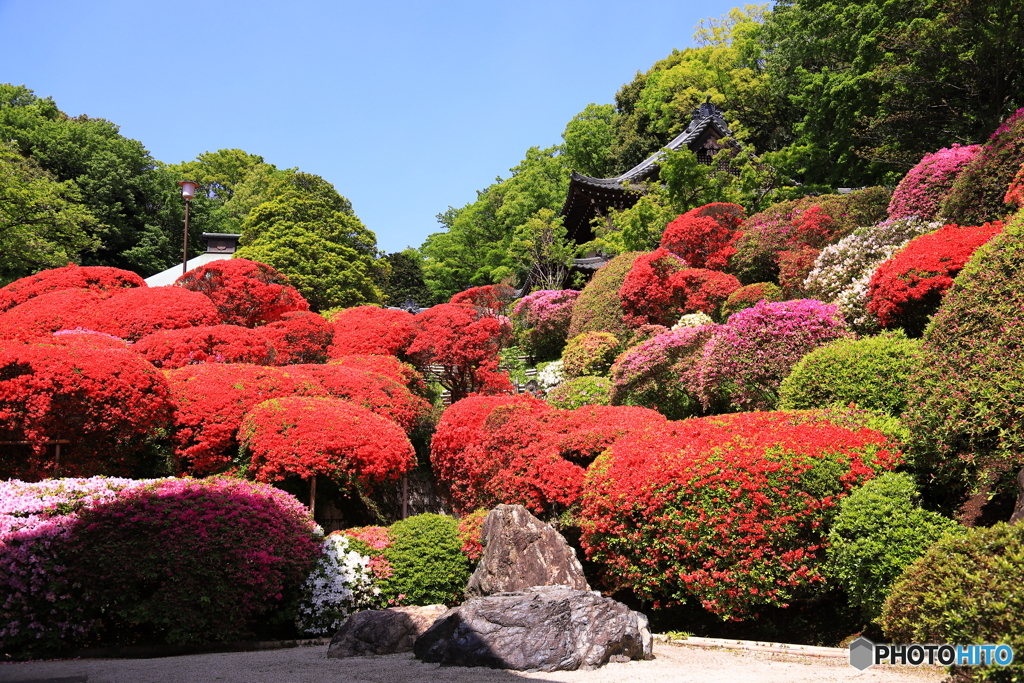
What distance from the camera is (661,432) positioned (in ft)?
31.0

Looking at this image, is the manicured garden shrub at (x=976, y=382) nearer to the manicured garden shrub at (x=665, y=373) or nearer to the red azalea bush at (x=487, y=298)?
the manicured garden shrub at (x=665, y=373)

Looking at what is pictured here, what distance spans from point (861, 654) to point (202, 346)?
36.9 ft

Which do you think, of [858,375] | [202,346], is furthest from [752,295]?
[202,346]

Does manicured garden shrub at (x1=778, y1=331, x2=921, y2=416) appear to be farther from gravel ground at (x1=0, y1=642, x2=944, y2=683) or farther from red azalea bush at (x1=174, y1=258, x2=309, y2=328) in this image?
red azalea bush at (x1=174, y1=258, x2=309, y2=328)

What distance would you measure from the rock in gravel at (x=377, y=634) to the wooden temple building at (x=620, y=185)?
61.9 ft

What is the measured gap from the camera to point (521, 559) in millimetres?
8891

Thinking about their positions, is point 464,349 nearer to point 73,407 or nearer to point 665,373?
point 665,373

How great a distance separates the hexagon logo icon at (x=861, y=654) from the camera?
6.34 m

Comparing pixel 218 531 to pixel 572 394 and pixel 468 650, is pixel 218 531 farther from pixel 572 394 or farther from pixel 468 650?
pixel 572 394

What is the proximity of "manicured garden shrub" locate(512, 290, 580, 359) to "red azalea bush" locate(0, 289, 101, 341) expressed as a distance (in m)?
11.7

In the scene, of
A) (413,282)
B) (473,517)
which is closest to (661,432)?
(473,517)

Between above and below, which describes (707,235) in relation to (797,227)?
above

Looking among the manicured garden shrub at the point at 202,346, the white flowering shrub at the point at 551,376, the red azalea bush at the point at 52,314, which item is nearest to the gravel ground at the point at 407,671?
the manicured garden shrub at the point at 202,346

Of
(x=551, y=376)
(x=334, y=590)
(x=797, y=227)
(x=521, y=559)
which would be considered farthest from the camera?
(x=551, y=376)
